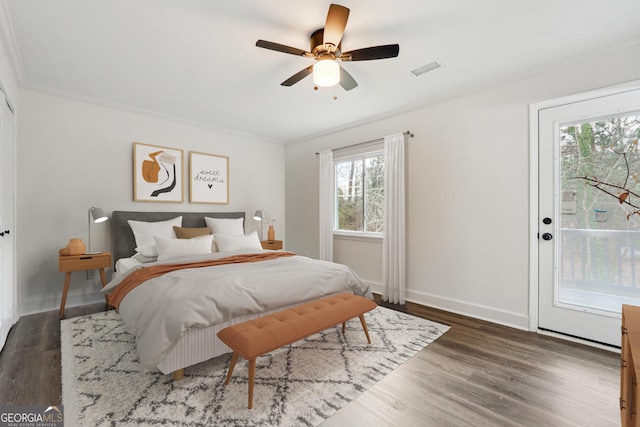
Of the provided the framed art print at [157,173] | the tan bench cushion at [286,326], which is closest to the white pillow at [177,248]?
the framed art print at [157,173]

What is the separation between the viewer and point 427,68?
111 inches

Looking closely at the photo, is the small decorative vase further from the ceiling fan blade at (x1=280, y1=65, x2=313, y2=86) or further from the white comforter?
the ceiling fan blade at (x1=280, y1=65, x2=313, y2=86)

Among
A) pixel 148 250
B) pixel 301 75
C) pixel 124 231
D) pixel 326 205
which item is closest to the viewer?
pixel 301 75

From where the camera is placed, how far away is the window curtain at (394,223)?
3783 mm

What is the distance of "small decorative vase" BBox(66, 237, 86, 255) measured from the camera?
322 cm

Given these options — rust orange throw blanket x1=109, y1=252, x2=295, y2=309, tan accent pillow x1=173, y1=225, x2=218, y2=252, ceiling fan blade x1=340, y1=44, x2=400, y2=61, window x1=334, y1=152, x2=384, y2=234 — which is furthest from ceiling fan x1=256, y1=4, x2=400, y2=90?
tan accent pillow x1=173, y1=225, x2=218, y2=252

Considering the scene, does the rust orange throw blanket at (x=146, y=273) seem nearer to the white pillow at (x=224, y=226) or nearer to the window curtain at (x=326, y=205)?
the white pillow at (x=224, y=226)

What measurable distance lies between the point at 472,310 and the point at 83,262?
172 inches

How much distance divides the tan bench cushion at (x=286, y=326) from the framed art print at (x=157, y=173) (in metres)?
2.94

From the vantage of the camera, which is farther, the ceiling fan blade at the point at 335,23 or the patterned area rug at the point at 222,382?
the ceiling fan blade at the point at 335,23

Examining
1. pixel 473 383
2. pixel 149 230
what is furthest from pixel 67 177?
pixel 473 383

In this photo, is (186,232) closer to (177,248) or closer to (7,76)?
(177,248)

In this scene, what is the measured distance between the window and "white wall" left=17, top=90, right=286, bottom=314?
8.29ft

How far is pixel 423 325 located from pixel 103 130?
4501 mm
